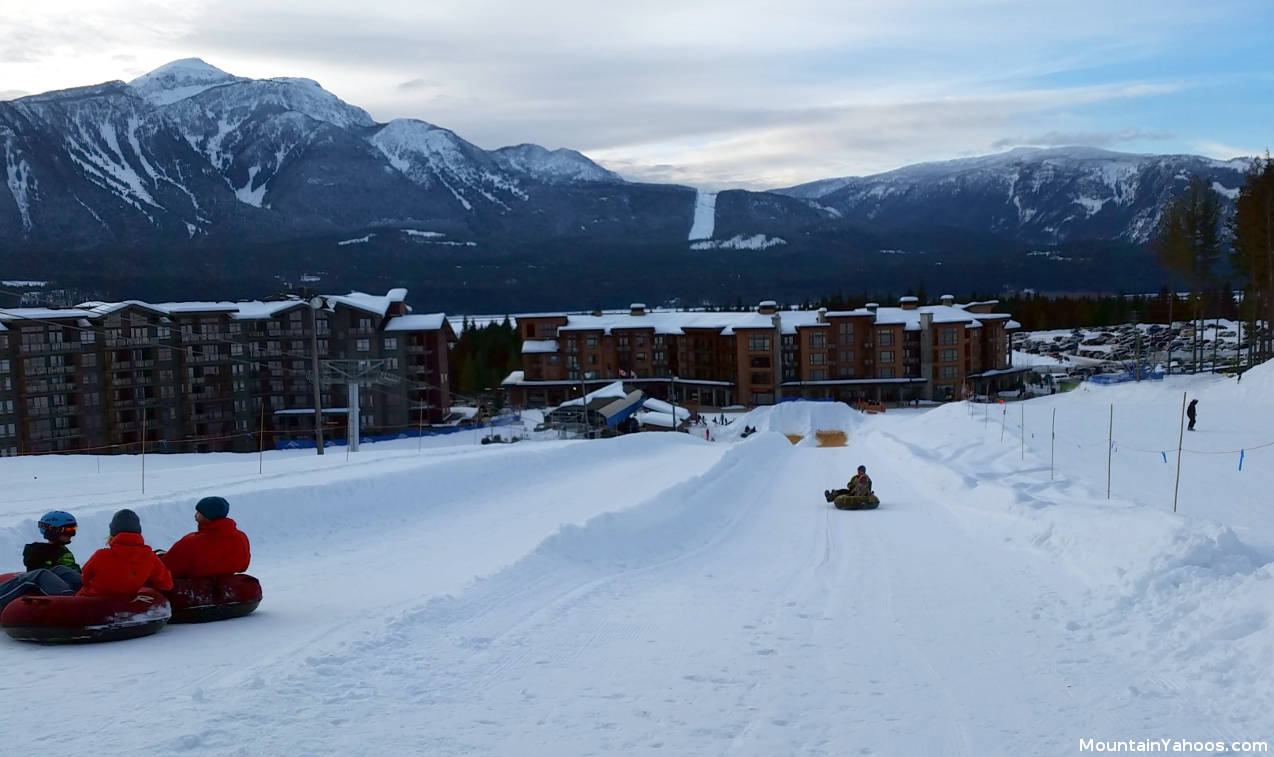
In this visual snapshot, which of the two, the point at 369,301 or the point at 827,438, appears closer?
the point at 827,438

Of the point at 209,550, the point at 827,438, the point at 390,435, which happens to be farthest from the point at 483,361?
the point at 209,550

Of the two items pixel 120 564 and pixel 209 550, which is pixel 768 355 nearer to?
pixel 209 550

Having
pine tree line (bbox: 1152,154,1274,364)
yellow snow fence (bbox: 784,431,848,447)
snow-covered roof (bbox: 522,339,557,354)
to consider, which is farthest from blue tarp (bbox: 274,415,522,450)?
pine tree line (bbox: 1152,154,1274,364)

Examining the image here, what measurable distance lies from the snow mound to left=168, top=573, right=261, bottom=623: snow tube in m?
50.8

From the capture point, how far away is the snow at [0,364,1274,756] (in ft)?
23.0

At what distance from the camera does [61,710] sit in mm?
6758

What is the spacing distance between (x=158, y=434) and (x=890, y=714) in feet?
217

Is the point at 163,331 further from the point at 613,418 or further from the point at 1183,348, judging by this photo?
the point at 1183,348

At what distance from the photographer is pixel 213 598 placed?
32.0 ft

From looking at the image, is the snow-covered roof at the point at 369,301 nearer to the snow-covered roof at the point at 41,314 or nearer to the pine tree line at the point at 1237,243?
the snow-covered roof at the point at 41,314

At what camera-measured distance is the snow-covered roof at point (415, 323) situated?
231ft

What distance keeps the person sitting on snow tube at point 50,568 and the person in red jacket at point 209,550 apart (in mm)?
879

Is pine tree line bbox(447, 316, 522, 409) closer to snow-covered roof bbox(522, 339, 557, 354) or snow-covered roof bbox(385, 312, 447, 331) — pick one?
snow-covered roof bbox(522, 339, 557, 354)

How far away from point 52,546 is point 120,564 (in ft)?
4.53
